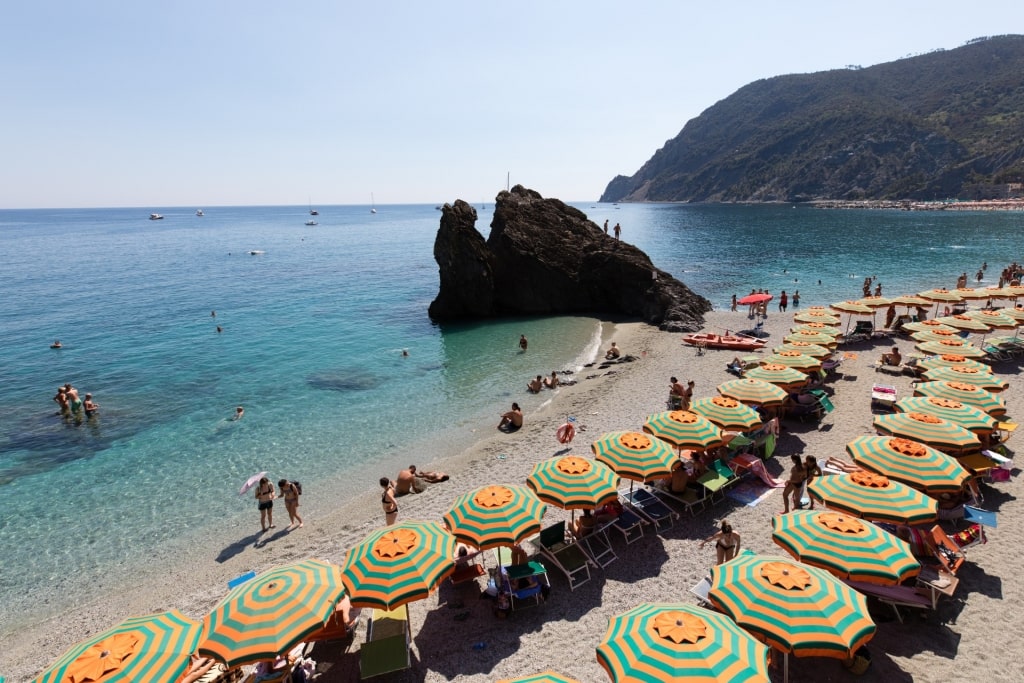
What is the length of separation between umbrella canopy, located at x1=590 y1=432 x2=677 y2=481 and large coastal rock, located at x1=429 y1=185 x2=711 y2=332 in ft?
84.0

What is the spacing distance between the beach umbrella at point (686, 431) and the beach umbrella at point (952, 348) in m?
12.7

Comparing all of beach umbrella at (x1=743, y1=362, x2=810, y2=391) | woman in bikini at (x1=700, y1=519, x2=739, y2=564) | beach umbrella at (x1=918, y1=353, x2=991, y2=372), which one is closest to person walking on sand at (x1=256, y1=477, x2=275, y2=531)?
woman in bikini at (x1=700, y1=519, x2=739, y2=564)

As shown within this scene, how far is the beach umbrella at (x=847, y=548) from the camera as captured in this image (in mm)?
7480

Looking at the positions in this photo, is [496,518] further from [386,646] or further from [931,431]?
[931,431]

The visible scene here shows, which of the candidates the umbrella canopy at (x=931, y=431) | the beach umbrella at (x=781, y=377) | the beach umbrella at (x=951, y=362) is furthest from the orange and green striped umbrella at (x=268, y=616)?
the beach umbrella at (x=951, y=362)

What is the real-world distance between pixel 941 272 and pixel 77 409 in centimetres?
6946

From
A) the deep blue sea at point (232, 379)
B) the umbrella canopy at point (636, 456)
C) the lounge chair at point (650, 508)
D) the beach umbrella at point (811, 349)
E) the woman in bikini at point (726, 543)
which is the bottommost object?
the deep blue sea at point (232, 379)

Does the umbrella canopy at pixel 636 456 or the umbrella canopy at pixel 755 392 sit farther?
the umbrella canopy at pixel 755 392

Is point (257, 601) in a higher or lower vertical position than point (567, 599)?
higher

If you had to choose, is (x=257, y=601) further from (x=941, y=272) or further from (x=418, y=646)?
(x=941, y=272)

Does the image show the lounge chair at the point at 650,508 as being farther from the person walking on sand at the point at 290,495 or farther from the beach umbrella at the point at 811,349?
the beach umbrella at the point at 811,349

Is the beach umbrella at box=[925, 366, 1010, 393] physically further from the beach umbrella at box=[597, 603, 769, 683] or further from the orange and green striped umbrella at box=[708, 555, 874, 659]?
the beach umbrella at box=[597, 603, 769, 683]

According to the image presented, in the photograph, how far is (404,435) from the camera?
776 inches

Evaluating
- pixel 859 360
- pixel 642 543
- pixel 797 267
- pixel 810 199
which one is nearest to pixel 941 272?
pixel 797 267
